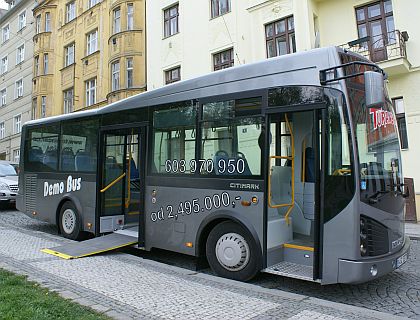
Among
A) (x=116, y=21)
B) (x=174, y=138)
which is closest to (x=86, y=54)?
(x=116, y=21)

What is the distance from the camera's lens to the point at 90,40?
25844 mm

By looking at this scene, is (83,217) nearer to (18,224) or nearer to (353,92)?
(18,224)

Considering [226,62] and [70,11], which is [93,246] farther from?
[70,11]

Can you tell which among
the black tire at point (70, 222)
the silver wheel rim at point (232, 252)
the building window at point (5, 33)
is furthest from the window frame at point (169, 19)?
the building window at point (5, 33)

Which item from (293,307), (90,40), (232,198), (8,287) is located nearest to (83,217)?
(8,287)

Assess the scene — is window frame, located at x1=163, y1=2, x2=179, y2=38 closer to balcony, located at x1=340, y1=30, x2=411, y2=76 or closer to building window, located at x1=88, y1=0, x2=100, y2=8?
building window, located at x1=88, y1=0, x2=100, y2=8

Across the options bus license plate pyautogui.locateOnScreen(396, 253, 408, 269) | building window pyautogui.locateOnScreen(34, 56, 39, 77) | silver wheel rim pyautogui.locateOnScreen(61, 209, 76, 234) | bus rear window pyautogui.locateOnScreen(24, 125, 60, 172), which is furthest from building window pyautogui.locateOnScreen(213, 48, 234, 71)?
building window pyautogui.locateOnScreen(34, 56, 39, 77)

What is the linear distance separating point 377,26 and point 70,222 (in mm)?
12228

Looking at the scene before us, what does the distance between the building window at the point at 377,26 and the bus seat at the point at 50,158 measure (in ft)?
35.1

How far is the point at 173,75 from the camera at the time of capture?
19.9m

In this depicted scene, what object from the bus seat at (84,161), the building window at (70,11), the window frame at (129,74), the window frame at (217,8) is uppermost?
the building window at (70,11)

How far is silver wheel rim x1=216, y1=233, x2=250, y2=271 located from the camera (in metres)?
5.33

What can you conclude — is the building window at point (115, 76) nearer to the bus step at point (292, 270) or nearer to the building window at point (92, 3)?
the building window at point (92, 3)

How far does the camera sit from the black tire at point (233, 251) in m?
5.21
